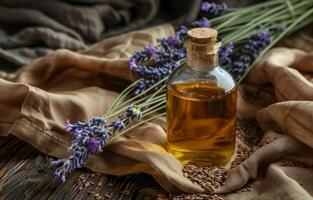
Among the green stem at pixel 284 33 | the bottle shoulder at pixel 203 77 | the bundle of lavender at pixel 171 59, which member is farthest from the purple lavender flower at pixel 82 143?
the green stem at pixel 284 33

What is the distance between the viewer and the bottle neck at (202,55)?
850 millimetres

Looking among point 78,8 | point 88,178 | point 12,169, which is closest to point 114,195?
point 88,178

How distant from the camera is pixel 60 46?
3.81 feet

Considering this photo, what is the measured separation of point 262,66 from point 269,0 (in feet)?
0.81

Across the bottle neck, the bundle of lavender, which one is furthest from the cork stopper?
the bundle of lavender

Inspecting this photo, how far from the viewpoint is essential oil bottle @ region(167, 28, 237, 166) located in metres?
0.88

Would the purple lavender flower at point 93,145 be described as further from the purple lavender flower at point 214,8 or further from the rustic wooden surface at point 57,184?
the purple lavender flower at point 214,8

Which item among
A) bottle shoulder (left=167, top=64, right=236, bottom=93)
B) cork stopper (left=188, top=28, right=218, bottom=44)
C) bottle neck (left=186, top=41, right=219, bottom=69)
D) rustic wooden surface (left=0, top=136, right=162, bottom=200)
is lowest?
rustic wooden surface (left=0, top=136, right=162, bottom=200)

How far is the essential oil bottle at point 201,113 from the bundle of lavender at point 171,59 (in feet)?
0.21

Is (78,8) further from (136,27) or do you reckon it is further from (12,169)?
(12,169)

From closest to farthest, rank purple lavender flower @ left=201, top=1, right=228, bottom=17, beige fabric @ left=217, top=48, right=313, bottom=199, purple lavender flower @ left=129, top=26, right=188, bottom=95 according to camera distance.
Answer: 1. beige fabric @ left=217, top=48, right=313, bottom=199
2. purple lavender flower @ left=129, top=26, right=188, bottom=95
3. purple lavender flower @ left=201, top=1, right=228, bottom=17

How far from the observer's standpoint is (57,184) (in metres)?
0.86

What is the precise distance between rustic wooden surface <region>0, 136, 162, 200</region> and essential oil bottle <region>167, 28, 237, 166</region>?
7 cm

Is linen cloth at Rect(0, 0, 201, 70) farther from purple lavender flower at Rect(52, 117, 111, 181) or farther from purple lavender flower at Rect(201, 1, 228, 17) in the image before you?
purple lavender flower at Rect(52, 117, 111, 181)
